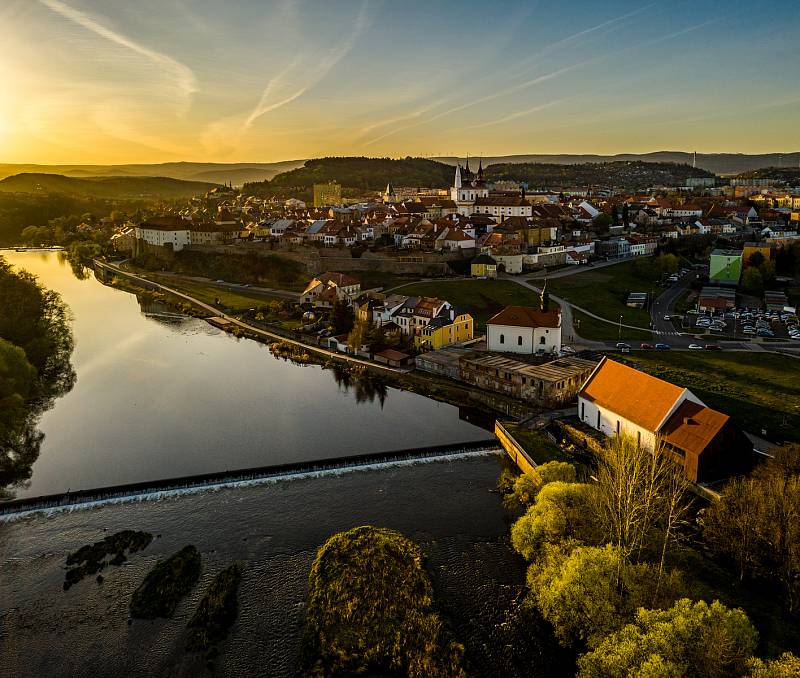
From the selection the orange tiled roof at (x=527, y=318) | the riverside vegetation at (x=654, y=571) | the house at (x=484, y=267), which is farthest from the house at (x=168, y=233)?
the riverside vegetation at (x=654, y=571)

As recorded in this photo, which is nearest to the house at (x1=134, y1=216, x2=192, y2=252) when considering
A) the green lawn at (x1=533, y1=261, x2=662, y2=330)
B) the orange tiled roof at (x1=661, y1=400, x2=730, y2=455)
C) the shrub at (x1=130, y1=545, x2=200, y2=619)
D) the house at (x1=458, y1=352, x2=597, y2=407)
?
the green lawn at (x1=533, y1=261, x2=662, y2=330)

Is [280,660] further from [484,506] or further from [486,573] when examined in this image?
[484,506]

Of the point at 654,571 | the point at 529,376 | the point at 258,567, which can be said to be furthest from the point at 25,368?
the point at 654,571

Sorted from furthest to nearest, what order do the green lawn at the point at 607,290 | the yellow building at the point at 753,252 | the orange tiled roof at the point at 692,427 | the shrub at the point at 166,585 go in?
the yellow building at the point at 753,252, the green lawn at the point at 607,290, the orange tiled roof at the point at 692,427, the shrub at the point at 166,585

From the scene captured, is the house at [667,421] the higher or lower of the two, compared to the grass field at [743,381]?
higher

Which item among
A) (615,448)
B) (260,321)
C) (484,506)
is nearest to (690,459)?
(615,448)

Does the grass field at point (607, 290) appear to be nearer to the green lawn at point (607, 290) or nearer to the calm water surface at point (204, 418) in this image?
the green lawn at point (607, 290)

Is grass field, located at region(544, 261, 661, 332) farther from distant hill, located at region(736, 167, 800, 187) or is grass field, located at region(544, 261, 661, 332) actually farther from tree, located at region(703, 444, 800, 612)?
distant hill, located at region(736, 167, 800, 187)

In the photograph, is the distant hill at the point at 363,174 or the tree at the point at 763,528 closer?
the tree at the point at 763,528
